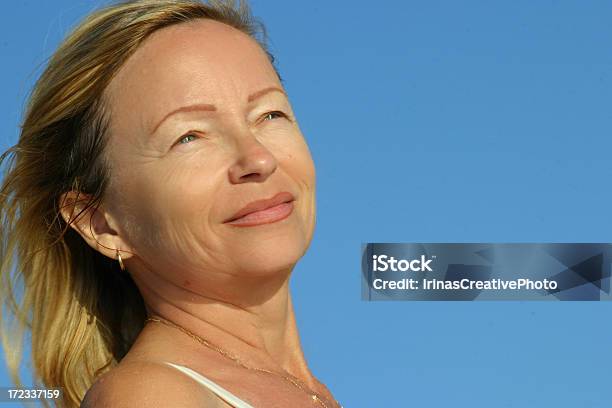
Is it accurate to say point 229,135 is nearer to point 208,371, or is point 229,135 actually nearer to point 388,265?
point 208,371

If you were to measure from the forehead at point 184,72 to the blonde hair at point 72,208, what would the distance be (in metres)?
0.06

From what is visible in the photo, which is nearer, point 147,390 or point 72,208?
point 147,390

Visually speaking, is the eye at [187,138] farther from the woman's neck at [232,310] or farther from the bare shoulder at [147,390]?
the bare shoulder at [147,390]

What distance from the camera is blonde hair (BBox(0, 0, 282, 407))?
3221 mm

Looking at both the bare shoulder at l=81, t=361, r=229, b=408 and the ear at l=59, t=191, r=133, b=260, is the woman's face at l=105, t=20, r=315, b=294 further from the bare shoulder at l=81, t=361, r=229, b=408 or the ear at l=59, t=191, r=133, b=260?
the bare shoulder at l=81, t=361, r=229, b=408

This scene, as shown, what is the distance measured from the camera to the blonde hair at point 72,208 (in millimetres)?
3221

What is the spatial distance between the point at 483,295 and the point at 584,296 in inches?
37.6

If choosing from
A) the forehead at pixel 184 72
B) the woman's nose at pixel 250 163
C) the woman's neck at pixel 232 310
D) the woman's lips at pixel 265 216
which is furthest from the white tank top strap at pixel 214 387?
the forehead at pixel 184 72

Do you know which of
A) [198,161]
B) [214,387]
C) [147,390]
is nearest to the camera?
[147,390]

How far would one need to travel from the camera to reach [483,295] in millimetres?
7645

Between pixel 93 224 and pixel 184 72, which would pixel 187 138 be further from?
pixel 93 224

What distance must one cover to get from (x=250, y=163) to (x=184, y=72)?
0.36 m

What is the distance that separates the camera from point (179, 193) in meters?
3.00

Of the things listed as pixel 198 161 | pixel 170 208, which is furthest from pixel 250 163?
pixel 170 208
